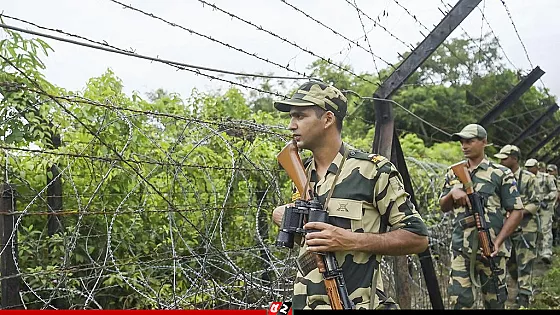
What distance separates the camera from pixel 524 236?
23.6 feet

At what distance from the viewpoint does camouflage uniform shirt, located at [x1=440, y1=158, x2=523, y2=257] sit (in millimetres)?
4723

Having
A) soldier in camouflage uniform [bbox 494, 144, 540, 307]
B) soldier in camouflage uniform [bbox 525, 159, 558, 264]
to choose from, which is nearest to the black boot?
soldier in camouflage uniform [bbox 494, 144, 540, 307]

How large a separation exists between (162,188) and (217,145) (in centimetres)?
83

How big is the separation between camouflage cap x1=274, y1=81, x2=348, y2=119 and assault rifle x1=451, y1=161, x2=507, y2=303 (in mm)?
2316

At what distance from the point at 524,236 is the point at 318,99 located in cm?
540

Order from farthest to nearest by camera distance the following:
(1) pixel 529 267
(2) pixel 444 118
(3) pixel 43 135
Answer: (2) pixel 444 118 → (1) pixel 529 267 → (3) pixel 43 135

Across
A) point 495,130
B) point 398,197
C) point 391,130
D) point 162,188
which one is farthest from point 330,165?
point 495,130

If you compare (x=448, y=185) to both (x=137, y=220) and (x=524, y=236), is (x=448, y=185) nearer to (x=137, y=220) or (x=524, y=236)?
(x=137, y=220)

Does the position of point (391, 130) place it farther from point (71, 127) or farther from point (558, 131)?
point (558, 131)

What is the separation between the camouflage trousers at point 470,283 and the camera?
4.58 metres

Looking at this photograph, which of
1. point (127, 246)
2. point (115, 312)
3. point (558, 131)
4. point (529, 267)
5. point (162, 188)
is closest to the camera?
point (115, 312)

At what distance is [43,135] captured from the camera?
3742 mm

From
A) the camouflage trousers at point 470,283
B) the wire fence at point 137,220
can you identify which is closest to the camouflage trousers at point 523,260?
the camouflage trousers at point 470,283

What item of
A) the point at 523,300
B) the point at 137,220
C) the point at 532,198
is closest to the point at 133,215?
the point at 137,220
